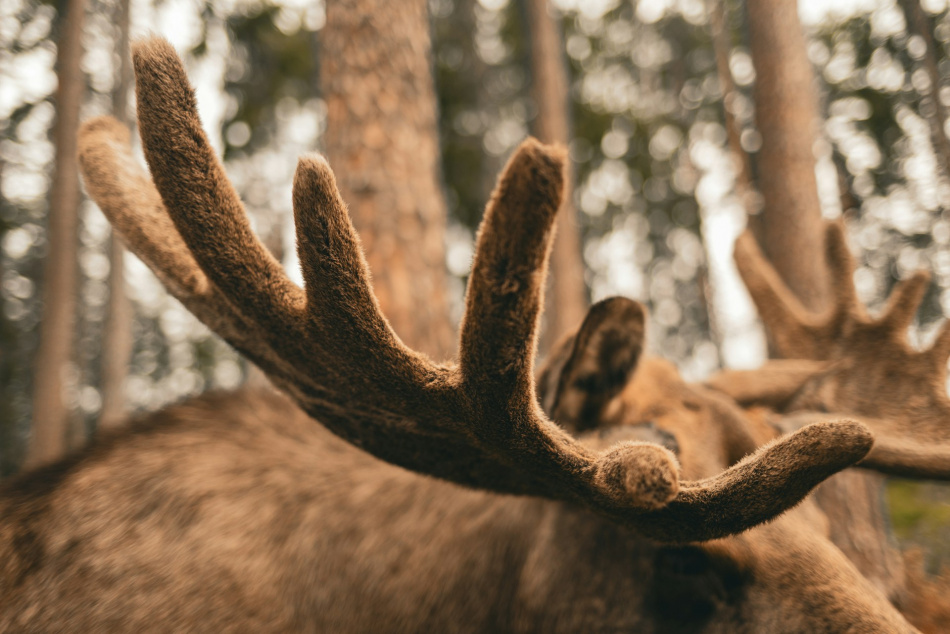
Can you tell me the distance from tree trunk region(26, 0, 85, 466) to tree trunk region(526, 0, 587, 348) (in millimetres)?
7661

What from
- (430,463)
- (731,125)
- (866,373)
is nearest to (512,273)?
(430,463)

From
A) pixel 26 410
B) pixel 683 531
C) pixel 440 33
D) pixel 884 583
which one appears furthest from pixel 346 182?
pixel 26 410

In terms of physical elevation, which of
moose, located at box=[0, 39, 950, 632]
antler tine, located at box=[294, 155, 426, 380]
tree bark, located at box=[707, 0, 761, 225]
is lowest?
moose, located at box=[0, 39, 950, 632]

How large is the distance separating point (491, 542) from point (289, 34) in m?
13.3

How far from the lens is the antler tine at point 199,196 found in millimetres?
1358

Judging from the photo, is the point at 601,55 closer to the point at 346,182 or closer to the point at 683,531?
the point at 346,182

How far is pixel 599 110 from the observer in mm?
15953

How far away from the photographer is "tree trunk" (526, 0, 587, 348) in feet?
31.2

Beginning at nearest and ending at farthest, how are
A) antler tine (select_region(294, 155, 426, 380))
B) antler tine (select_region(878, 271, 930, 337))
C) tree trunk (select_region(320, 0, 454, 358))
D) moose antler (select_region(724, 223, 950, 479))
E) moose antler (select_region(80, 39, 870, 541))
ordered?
moose antler (select_region(80, 39, 870, 541)) < antler tine (select_region(294, 155, 426, 380)) < moose antler (select_region(724, 223, 950, 479)) < antler tine (select_region(878, 271, 930, 337)) < tree trunk (select_region(320, 0, 454, 358))

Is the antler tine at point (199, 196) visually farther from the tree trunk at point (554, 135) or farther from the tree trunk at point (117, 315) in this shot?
the tree trunk at point (117, 315)

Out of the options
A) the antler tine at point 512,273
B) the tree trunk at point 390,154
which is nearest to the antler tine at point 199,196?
the antler tine at point 512,273

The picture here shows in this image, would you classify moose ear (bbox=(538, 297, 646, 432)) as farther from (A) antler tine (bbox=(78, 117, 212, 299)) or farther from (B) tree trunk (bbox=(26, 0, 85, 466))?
(B) tree trunk (bbox=(26, 0, 85, 466))

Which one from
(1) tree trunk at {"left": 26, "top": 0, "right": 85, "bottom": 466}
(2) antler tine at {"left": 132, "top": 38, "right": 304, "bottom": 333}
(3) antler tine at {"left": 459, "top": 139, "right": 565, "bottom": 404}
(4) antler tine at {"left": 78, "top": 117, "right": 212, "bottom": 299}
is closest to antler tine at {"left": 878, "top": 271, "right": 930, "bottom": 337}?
(3) antler tine at {"left": 459, "top": 139, "right": 565, "bottom": 404}

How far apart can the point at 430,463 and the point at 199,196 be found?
0.94 meters
